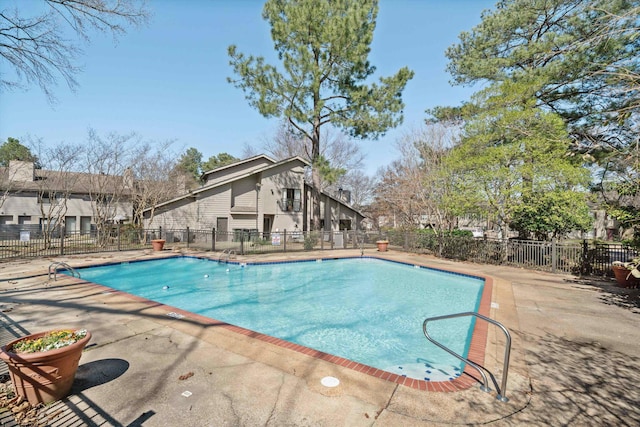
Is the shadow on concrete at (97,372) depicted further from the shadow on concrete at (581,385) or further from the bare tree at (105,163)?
the bare tree at (105,163)

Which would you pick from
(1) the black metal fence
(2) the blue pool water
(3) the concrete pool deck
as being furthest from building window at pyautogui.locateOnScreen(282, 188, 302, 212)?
(3) the concrete pool deck

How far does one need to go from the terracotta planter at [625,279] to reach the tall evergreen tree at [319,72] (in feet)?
44.7

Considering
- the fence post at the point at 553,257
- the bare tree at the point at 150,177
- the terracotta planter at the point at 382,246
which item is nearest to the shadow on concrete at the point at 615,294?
the fence post at the point at 553,257

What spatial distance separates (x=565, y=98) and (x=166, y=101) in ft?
73.4

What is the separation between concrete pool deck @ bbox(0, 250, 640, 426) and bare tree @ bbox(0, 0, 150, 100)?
464cm

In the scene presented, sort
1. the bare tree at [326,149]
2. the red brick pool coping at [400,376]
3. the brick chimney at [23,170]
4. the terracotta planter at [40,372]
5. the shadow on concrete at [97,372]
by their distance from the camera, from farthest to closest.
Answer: the bare tree at [326,149] → the brick chimney at [23,170] → the red brick pool coping at [400,376] → the shadow on concrete at [97,372] → the terracotta planter at [40,372]

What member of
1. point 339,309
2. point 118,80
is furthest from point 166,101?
point 339,309

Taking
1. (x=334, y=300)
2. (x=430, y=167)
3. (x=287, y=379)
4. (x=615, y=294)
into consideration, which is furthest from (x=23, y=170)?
(x=615, y=294)

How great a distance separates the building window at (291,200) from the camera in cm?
2352

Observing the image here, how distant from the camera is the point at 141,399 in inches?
126

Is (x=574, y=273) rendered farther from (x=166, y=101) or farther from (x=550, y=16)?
(x=166, y=101)

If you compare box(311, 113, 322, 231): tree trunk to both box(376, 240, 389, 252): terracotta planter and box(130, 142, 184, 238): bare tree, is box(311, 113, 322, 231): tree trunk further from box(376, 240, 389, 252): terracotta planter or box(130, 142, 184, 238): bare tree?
box(130, 142, 184, 238): bare tree

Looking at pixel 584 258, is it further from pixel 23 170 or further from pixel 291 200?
pixel 23 170

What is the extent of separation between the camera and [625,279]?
365 inches
